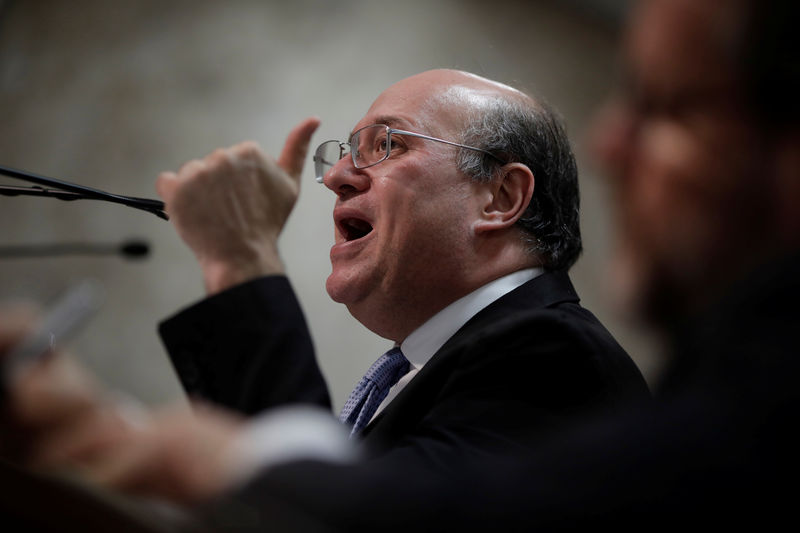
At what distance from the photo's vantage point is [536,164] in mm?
2057

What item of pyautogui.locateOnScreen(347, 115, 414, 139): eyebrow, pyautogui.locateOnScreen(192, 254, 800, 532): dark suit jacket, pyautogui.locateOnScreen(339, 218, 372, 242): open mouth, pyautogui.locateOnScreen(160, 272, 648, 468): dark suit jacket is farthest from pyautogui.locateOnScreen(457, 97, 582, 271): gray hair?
pyautogui.locateOnScreen(192, 254, 800, 532): dark suit jacket

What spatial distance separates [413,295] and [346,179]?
34cm

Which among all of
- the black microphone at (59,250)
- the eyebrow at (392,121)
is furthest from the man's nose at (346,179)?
the black microphone at (59,250)

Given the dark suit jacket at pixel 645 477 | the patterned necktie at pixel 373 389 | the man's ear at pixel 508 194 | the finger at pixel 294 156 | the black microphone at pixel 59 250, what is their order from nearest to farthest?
1. the dark suit jacket at pixel 645 477
2. the finger at pixel 294 156
3. the patterned necktie at pixel 373 389
4. the man's ear at pixel 508 194
5. the black microphone at pixel 59 250

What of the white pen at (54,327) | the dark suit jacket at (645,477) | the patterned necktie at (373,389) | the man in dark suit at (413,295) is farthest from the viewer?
the patterned necktie at (373,389)

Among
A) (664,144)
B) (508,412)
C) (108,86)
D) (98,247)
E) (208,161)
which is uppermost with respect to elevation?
(108,86)

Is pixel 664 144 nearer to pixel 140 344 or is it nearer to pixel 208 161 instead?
pixel 208 161

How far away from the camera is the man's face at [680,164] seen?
0.62 meters

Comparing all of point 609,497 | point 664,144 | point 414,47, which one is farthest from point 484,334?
point 414,47

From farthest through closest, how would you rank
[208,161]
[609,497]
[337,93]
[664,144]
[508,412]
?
[337,93] < [508,412] < [208,161] < [664,144] < [609,497]

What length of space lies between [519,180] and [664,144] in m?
1.35

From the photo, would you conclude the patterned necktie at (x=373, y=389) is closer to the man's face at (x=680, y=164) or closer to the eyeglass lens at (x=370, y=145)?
the eyeglass lens at (x=370, y=145)

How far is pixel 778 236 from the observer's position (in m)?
0.60

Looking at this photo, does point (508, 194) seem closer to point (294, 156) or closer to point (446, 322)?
point (446, 322)
